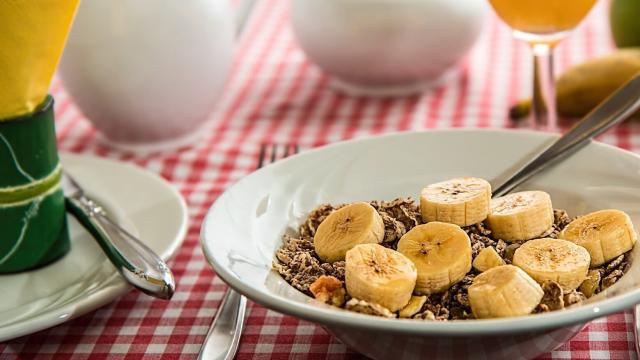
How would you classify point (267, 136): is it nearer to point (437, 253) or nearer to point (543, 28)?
point (543, 28)

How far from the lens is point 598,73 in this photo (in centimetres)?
110

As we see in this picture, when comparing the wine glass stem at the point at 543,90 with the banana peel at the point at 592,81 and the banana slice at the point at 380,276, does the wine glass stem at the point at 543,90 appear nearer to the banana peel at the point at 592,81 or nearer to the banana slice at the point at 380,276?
the banana peel at the point at 592,81

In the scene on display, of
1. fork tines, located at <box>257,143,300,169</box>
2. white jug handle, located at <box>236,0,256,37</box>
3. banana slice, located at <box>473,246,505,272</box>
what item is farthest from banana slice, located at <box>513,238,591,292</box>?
white jug handle, located at <box>236,0,256,37</box>

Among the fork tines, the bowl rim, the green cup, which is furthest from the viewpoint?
the fork tines

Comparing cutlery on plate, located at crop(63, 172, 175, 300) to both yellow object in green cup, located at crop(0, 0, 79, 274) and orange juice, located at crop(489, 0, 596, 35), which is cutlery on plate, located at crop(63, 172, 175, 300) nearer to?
yellow object in green cup, located at crop(0, 0, 79, 274)

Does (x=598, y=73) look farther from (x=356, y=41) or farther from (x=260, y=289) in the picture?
(x=260, y=289)

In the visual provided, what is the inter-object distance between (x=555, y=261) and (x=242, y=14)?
2.24ft

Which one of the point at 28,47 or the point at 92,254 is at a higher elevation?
the point at 28,47

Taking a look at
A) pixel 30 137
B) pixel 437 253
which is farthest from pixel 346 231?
pixel 30 137

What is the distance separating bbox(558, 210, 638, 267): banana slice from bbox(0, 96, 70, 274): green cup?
0.42 m

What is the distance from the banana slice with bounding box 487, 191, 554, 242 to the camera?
67cm

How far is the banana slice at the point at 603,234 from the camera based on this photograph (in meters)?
0.64

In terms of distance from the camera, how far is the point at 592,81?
1097 mm

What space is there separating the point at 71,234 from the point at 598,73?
626 millimetres
